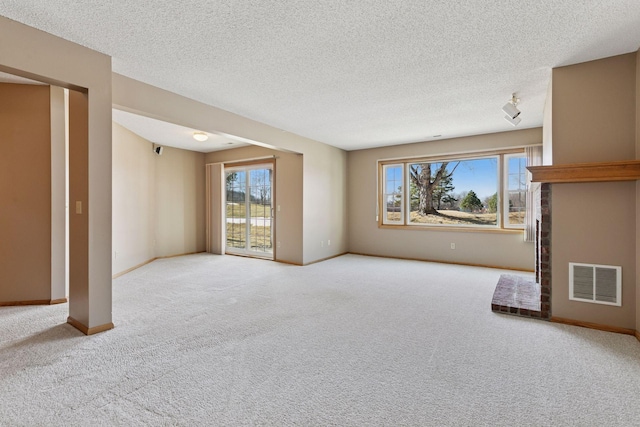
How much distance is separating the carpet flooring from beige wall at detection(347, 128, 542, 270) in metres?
2.18

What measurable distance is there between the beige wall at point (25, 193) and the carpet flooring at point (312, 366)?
13.6 inches

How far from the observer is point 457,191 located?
6.10 metres

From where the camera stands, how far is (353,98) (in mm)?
3742

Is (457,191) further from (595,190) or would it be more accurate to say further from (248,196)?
(248,196)

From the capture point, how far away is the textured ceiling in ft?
6.78

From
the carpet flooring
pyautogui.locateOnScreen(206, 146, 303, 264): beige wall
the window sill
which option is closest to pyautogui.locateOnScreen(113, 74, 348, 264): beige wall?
pyautogui.locateOnScreen(206, 146, 303, 264): beige wall

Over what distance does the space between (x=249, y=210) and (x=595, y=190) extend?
603cm

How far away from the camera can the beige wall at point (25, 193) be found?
11.4 ft

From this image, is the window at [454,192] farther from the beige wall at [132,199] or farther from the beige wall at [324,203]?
the beige wall at [132,199]

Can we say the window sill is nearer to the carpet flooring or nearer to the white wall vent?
the carpet flooring

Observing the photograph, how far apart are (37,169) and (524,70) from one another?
552cm

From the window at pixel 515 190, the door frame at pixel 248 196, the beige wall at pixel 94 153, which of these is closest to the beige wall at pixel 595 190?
the window at pixel 515 190

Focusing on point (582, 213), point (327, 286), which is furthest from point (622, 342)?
point (327, 286)

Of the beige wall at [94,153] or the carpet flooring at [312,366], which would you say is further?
the beige wall at [94,153]
